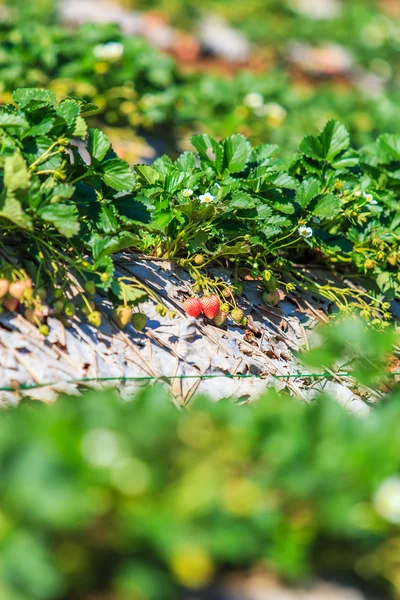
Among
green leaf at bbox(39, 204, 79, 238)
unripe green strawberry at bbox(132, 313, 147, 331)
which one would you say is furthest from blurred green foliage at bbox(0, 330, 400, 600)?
unripe green strawberry at bbox(132, 313, 147, 331)

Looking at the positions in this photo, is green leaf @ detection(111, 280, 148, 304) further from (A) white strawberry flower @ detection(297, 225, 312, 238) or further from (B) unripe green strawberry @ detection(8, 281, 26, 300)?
(A) white strawberry flower @ detection(297, 225, 312, 238)

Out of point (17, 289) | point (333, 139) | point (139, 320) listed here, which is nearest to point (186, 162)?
point (333, 139)

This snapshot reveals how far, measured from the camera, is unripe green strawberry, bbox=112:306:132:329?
246 centimetres

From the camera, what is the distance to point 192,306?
2734 mm

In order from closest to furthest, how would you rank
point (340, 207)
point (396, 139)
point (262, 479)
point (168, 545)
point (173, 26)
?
point (168, 545) → point (262, 479) → point (340, 207) → point (396, 139) → point (173, 26)

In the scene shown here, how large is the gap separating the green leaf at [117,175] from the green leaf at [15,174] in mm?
360

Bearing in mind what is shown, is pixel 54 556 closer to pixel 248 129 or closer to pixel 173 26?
pixel 248 129

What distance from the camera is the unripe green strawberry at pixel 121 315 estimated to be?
8.07 feet

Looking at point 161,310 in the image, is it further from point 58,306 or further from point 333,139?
point 333,139

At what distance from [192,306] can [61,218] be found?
0.66m

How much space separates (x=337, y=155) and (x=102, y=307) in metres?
1.25

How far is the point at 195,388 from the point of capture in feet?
8.17

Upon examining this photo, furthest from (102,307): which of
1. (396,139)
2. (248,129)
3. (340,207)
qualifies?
(248,129)

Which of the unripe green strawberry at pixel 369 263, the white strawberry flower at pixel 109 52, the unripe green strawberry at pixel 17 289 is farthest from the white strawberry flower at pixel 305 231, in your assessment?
the white strawberry flower at pixel 109 52
